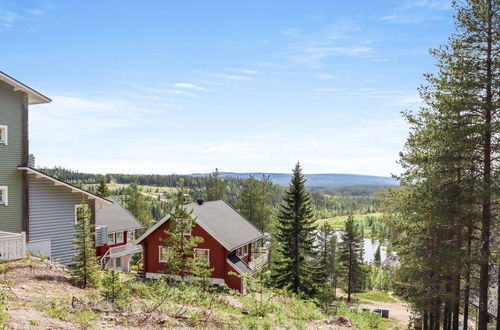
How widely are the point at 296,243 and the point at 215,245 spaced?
8159mm

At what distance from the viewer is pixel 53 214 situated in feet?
63.6

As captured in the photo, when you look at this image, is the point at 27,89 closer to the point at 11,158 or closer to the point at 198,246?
the point at 11,158

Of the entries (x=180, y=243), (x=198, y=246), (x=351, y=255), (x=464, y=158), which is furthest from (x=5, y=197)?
(x=351, y=255)

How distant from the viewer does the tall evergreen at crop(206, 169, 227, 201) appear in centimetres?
5444

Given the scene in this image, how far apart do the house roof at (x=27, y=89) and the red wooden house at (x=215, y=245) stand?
10803mm

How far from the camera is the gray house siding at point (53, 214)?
18.6m

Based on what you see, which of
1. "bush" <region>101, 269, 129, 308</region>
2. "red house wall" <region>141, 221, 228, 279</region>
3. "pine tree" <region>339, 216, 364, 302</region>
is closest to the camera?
"bush" <region>101, 269, 129, 308</region>

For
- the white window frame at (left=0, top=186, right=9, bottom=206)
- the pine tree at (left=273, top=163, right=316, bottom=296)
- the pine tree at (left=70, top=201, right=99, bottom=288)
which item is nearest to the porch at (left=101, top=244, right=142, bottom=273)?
the white window frame at (left=0, top=186, right=9, bottom=206)

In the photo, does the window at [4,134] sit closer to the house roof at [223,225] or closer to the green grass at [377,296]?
the house roof at [223,225]

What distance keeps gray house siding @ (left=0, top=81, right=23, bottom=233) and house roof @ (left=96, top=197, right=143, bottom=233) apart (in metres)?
14.5

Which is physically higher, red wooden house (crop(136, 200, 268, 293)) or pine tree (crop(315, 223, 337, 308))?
red wooden house (crop(136, 200, 268, 293))

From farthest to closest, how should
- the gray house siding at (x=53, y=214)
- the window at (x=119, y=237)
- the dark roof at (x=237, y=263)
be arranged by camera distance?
the window at (x=119, y=237) → the dark roof at (x=237, y=263) → the gray house siding at (x=53, y=214)

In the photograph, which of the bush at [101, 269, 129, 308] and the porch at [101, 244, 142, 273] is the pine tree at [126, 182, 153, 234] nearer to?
the porch at [101, 244, 142, 273]

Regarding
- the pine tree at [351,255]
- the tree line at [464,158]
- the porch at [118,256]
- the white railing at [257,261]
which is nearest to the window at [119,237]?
the porch at [118,256]
